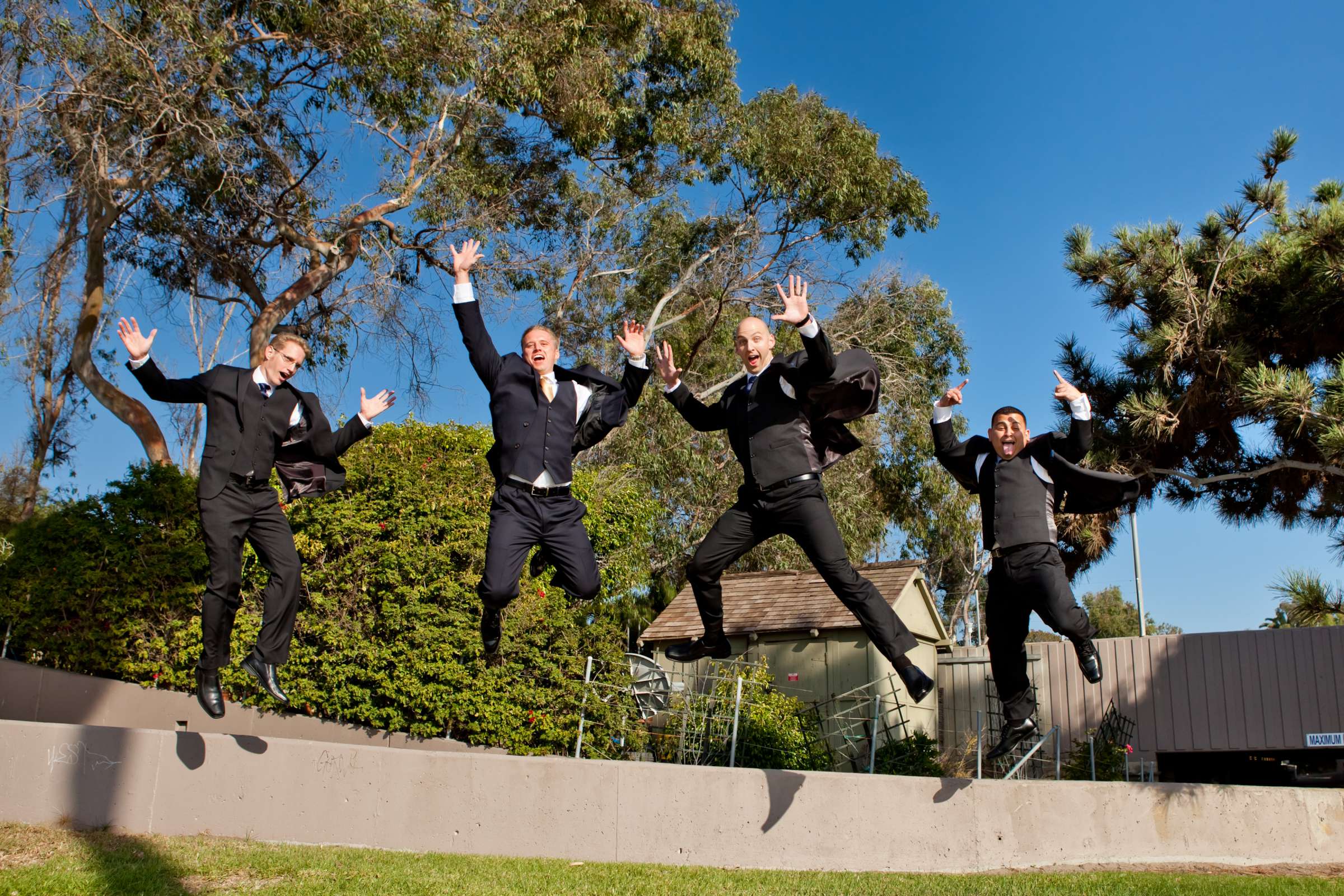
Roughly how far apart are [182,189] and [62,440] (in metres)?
9.11

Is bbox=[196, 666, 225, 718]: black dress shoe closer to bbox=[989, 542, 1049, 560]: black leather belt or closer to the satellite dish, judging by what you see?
the satellite dish

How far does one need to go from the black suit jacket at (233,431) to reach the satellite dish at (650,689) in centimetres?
452

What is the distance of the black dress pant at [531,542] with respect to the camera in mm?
5871

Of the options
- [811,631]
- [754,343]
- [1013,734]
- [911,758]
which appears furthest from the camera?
[811,631]

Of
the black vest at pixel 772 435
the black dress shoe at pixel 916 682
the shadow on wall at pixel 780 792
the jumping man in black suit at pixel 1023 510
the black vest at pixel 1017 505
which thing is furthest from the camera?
the shadow on wall at pixel 780 792

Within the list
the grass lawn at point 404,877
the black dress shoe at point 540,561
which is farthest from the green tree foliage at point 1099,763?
the black dress shoe at point 540,561

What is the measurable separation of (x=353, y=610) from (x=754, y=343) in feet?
18.5

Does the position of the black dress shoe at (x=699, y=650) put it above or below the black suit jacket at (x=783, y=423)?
below

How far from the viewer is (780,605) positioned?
16828 millimetres

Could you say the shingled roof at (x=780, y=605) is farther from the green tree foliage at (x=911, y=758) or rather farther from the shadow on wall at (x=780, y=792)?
the shadow on wall at (x=780, y=792)

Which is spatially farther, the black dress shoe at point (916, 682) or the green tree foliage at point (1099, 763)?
the green tree foliage at point (1099, 763)

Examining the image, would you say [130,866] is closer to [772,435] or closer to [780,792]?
[780,792]

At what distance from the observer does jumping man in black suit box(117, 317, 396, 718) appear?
6184 mm

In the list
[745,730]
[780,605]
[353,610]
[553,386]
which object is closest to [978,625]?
[780,605]
